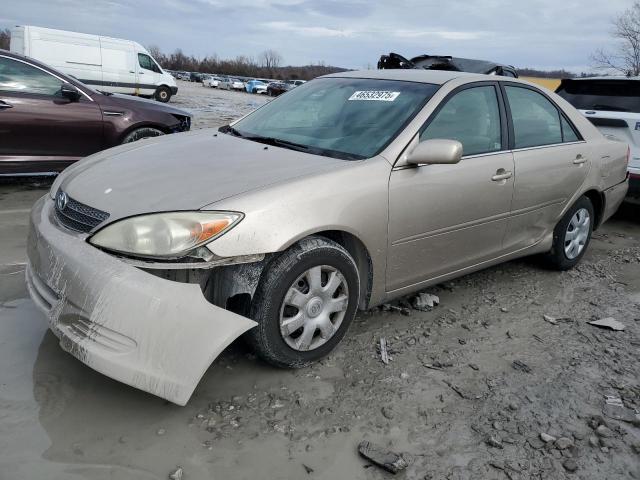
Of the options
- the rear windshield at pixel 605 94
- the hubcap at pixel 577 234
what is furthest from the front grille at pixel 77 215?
the rear windshield at pixel 605 94

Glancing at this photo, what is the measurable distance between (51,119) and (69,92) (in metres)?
0.38

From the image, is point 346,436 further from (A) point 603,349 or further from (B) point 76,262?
(A) point 603,349

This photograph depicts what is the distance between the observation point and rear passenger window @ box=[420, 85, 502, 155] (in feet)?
10.8

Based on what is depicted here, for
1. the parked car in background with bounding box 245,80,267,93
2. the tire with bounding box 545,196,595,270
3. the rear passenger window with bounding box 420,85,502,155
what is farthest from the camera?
the parked car in background with bounding box 245,80,267,93

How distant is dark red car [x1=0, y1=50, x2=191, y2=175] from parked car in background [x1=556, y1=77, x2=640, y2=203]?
515 centimetres

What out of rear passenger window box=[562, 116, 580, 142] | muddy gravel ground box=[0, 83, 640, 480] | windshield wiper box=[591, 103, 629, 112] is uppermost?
windshield wiper box=[591, 103, 629, 112]

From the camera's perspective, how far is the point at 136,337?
7.22 ft

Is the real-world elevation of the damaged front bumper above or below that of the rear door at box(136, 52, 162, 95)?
below

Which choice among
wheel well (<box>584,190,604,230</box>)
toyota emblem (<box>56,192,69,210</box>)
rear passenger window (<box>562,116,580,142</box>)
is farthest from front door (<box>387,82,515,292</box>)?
toyota emblem (<box>56,192,69,210</box>)

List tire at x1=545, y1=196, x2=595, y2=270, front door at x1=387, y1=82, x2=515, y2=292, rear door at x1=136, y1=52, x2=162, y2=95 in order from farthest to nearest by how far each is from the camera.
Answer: rear door at x1=136, y1=52, x2=162, y2=95 → tire at x1=545, y1=196, x2=595, y2=270 → front door at x1=387, y1=82, x2=515, y2=292

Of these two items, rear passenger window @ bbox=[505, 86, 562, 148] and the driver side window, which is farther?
the driver side window

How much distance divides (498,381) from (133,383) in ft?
5.88

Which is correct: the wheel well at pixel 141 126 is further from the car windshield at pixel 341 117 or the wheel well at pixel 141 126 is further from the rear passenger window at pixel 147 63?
the rear passenger window at pixel 147 63

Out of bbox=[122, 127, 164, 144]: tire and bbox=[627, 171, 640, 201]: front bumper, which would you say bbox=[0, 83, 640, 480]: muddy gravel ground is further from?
bbox=[122, 127, 164, 144]: tire
